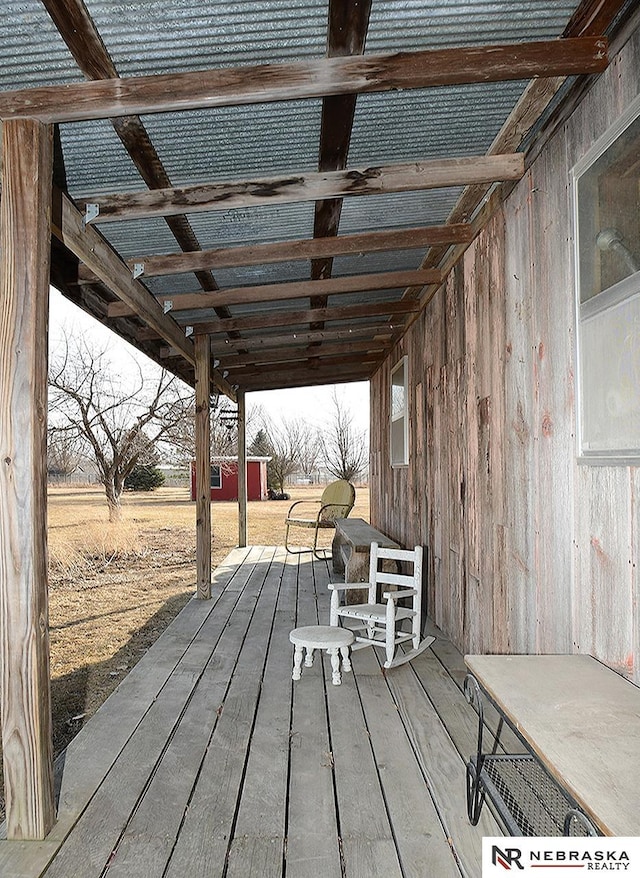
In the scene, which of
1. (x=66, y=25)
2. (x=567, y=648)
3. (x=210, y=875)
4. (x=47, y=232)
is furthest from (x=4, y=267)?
(x=567, y=648)

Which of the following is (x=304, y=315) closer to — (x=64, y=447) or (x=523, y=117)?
(x=523, y=117)

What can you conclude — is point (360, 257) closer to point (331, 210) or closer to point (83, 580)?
point (331, 210)

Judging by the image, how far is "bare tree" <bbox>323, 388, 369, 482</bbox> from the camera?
885 inches

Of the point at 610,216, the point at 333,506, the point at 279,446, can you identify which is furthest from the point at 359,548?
the point at 279,446

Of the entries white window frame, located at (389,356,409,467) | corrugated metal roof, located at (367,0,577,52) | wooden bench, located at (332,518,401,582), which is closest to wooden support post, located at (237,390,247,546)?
white window frame, located at (389,356,409,467)

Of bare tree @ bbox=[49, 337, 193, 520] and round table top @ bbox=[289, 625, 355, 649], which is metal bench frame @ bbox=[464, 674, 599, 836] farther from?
bare tree @ bbox=[49, 337, 193, 520]

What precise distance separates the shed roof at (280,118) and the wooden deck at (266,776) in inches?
86.7

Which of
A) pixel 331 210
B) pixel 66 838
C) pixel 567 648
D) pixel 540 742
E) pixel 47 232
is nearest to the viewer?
pixel 540 742

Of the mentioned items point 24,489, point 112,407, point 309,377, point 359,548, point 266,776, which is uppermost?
point 309,377

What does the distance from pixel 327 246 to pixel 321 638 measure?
2.11m

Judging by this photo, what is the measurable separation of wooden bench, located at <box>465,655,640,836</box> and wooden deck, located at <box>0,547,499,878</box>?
0.61 feet

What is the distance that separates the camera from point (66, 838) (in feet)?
6.90

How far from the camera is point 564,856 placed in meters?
1.43

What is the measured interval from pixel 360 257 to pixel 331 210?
1.04 m
